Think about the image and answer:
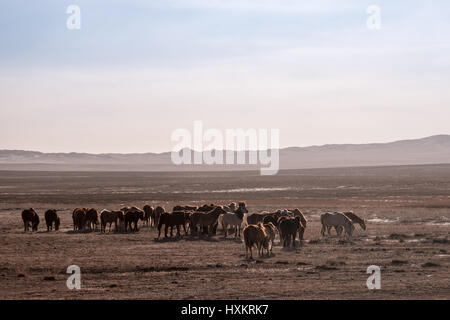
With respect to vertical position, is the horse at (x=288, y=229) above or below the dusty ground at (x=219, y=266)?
above

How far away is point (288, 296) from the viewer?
12.4 meters

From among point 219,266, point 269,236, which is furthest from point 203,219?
point 219,266

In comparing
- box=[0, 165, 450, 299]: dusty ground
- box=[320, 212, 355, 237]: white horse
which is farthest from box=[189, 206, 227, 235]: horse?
box=[320, 212, 355, 237]: white horse

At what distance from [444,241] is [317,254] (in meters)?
5.37

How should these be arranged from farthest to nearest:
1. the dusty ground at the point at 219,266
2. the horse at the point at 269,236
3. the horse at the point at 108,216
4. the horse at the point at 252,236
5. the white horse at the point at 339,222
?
1. the horse at the point at 108,216
2. the white horse at the point at 339,222
3. the horse at the point at 269,236
4. the horse at the point at 252,236
5. the dusty ground at the point at 219,266

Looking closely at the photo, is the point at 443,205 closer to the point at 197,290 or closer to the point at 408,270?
the point at 408,270

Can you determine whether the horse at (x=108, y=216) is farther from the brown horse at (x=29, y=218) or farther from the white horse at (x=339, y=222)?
the white horse at (x=339, y=222)

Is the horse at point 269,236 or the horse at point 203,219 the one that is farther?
the horse at point 203,219

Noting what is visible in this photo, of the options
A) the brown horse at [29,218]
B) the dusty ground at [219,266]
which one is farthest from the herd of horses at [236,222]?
the dusty ground at [219,266]

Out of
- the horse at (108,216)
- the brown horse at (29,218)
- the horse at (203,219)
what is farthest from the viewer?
the brown horse at (29,218)

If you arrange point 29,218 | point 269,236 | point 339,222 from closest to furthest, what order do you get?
point 269,236, point 339,222, point 29,218

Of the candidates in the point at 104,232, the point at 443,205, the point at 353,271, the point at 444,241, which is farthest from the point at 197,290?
the point at 443,205

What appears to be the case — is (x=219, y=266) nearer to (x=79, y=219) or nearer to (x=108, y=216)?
(x=108, y=216)
